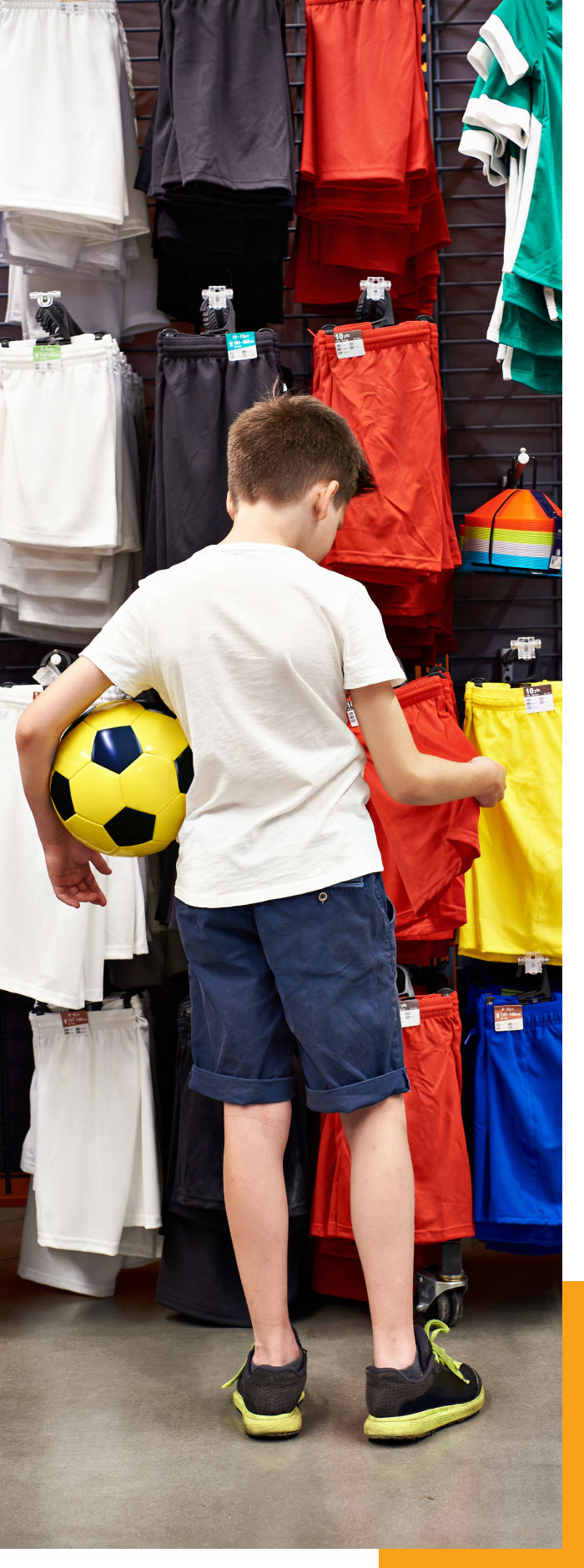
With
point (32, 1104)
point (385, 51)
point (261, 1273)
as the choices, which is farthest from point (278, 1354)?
point (385, 51)

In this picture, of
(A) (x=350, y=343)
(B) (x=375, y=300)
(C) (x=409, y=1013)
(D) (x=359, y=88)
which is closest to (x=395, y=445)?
(A) (x=350, y=343)

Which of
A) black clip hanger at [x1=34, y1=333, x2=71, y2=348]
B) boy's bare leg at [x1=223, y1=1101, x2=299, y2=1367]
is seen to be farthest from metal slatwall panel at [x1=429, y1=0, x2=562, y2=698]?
boy's bare leg at [x1=223, y1=1101, x2=299, y2=1367]

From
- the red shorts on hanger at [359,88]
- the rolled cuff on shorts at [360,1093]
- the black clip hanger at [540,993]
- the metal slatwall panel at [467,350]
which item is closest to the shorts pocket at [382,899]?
the rolled cuff on shorts at [360,1093]

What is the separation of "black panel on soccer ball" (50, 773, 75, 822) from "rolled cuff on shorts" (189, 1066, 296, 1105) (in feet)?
1.64

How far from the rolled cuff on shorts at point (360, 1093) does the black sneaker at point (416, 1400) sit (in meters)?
0.42

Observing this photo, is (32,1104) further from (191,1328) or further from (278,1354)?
(278,1354)

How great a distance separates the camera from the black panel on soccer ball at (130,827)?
1965 millimetres

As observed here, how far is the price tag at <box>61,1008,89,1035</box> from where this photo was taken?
258cm

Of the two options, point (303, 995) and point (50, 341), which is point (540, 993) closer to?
point (303, 995)

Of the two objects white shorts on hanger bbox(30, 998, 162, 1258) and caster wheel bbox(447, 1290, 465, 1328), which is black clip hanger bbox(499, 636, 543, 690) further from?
caster wheel bbox(447, 1290, 465, 1328)

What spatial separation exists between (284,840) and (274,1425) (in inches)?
37.9

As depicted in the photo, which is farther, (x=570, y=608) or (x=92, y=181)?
(x=92, y=181)

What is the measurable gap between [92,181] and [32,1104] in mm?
2036

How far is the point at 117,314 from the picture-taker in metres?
2.90
